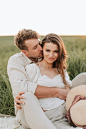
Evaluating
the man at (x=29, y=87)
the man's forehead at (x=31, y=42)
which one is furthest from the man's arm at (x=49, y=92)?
the man's forehead at (x=31, y=42)

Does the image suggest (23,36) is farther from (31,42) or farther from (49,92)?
(49,92)

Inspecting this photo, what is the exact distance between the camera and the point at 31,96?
203 centimetres

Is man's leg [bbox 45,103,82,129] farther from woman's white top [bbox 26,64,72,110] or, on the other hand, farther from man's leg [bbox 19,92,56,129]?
man's leg [bbox 19,92,56,129]

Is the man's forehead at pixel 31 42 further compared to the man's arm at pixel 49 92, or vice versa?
the man's forehead at pixel 31 42

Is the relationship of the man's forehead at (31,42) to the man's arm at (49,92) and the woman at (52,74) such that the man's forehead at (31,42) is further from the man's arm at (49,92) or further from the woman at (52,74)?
the man's arm at (49,92)

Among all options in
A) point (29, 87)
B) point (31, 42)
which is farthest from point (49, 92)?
point (31, 42)

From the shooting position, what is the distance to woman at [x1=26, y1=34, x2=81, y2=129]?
85.7 inches

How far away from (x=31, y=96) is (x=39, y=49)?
73 centimetres

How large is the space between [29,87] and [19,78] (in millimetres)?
173

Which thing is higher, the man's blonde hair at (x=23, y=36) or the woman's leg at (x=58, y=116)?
the man's blonde hair at (x=23, y=36)

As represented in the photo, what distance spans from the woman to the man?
3.0 inches

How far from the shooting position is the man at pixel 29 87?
1958mm

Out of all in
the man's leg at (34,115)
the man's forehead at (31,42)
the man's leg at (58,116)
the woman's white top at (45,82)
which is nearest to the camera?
the man's leg at (34,115)

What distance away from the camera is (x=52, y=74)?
7.98 feet
